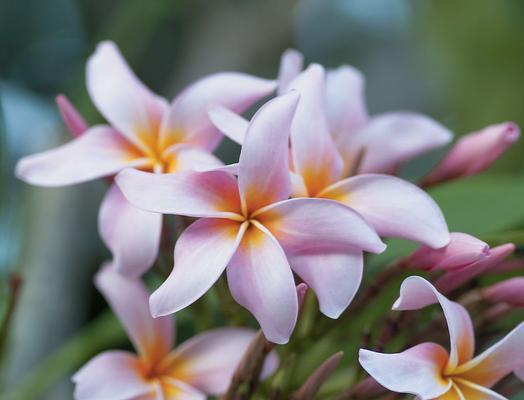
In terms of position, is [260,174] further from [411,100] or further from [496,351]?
[411,100]

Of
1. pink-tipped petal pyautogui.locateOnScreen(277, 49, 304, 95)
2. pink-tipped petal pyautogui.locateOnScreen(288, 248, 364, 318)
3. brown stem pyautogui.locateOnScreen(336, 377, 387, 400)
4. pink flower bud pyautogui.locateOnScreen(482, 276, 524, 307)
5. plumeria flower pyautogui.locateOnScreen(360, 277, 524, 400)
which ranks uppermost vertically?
pink-tipped petal pyautogui.locateOnScreen(277, 49, 304, 95)

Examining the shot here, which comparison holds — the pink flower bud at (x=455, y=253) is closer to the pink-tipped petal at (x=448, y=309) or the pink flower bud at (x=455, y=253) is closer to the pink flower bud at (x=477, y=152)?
the pink-tipped petal at (x=448, y=309)

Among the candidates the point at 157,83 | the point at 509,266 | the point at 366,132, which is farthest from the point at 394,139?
the point at 157,83

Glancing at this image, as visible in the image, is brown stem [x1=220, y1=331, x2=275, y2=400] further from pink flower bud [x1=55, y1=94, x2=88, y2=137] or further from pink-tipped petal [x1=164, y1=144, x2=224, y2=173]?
pink flower bud [x1=55, y1=94, x2=88, y2=137]

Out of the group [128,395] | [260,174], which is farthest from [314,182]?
[128,395]

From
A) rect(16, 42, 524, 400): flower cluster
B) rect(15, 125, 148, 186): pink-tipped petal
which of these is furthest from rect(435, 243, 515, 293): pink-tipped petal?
rect(15, 125, 148, 186): pink-tipped petal

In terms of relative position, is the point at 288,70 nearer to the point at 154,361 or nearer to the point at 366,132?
the point at 366,132
